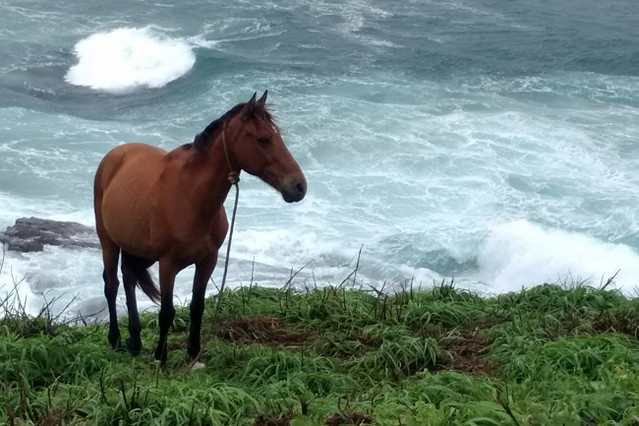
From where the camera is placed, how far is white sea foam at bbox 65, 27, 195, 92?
90.4 ft

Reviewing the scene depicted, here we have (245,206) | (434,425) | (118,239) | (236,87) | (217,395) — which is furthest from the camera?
(236,87)

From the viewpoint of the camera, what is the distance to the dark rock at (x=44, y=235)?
15.6m

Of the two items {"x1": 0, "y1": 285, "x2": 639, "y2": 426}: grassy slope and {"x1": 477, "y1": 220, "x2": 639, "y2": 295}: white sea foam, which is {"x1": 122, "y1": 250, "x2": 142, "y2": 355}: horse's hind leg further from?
{"x1": 477, "y1": 220, "x2": 639, "y2": 295}: white sea foam

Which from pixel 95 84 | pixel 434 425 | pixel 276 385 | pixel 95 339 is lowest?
pixel 95 84

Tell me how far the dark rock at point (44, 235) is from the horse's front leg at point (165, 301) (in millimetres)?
9483

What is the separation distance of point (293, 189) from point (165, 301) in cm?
128

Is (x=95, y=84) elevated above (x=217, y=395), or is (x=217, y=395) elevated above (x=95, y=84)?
(x=217, y=395)

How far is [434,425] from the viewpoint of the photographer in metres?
4.44

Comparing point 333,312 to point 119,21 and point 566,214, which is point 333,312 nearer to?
point 566,214

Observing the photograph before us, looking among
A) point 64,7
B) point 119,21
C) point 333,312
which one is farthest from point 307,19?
point 333,312

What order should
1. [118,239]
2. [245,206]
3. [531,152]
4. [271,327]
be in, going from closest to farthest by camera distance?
1. [118,239]
2. [271,327]
3. [245,206]
4. [531,152]

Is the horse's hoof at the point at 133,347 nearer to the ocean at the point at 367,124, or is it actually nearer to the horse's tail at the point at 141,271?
the horse's tail at the point at 141,271

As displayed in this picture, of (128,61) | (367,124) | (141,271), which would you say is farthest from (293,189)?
(128,61)

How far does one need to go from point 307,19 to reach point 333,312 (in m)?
25.5
